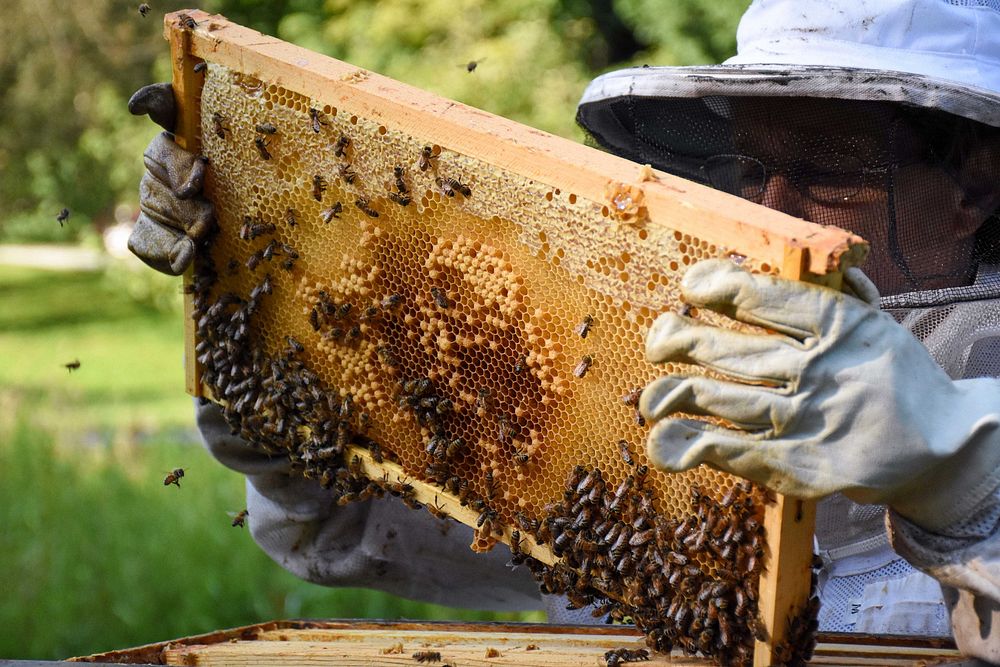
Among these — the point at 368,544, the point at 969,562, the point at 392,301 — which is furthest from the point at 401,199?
the point at 368,544

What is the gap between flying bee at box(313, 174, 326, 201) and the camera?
2.83m

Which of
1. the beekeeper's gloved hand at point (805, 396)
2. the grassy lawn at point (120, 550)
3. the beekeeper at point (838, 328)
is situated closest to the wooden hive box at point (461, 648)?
the beekeeper at point (838, 328)

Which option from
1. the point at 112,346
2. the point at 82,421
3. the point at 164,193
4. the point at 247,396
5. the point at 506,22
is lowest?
the point at 112,346

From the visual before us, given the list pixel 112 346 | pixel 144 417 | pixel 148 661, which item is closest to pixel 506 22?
pixel 144 417

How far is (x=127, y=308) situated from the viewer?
17.6m

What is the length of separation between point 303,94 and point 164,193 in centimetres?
56

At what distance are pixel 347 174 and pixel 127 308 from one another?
52.4ft

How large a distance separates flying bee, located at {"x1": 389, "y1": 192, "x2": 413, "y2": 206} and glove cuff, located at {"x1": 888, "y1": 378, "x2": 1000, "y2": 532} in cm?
135

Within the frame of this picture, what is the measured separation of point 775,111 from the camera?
322 centimetres

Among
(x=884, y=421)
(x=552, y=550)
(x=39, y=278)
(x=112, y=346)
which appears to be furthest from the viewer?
(x=39, y=278)

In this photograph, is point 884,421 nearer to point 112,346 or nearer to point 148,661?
point 148,661

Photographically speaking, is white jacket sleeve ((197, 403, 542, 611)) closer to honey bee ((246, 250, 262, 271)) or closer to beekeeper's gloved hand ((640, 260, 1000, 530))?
honey bee ((246, 250, 262, 271))

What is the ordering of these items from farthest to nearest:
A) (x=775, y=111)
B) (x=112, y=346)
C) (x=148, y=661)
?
(x=112, y=346) → (x=775, y=111) → (x=148, y=661)

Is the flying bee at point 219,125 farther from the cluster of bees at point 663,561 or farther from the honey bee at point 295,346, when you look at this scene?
the cluster of bees at point 663,561
